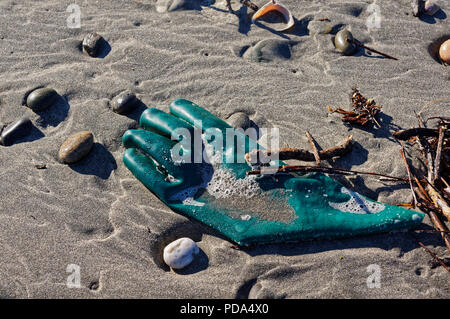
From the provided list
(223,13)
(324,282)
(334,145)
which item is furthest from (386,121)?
(223,13)

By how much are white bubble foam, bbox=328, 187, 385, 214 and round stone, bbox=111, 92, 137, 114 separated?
6.86ft

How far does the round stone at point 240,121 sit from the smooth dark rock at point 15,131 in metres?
1.94

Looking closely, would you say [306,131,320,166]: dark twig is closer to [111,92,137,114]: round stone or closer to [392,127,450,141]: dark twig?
[392,127,450,141]: dark twig

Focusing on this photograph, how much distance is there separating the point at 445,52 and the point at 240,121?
2377mm

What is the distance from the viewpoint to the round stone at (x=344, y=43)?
414 cm

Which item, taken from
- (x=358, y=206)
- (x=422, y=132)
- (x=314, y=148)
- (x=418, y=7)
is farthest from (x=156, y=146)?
(x=418, y=7)

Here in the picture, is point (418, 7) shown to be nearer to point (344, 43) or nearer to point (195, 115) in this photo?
point (344, 43)

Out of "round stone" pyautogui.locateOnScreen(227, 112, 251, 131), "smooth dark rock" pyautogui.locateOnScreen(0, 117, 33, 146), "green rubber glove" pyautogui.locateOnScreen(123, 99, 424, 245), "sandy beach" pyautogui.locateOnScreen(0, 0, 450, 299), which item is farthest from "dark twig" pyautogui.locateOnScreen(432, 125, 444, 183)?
"smooth dark rock" pyautogui.locateOnScreen(0, 117, 33, 146)

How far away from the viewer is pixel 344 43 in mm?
4160

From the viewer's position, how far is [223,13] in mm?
4590

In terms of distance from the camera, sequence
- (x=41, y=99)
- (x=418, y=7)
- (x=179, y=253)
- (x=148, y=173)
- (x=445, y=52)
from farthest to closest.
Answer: (x=418, y=7)
(x=445, y=52)
(x=41, y=99)
(x=148, y=173)
(x=179, y=253)

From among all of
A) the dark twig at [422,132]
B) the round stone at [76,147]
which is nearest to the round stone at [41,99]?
the round stone at [76,147]

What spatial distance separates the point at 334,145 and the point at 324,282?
51.3 inches

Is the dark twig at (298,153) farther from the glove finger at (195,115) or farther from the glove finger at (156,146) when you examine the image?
the glove finger at (156,146)
